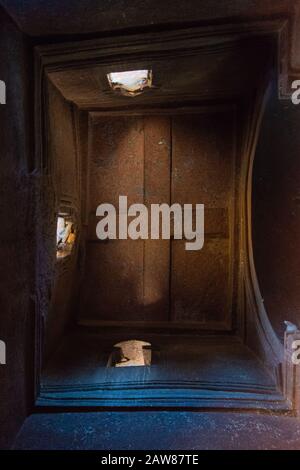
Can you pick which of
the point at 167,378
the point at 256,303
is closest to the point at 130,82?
the point at 256,303

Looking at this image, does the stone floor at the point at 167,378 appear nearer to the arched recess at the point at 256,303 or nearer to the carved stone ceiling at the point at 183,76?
the arched recess at the point at 256,303

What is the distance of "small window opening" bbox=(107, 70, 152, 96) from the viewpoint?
344cm

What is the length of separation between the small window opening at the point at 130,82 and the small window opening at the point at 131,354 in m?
3.20

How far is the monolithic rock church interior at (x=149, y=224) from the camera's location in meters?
2.41

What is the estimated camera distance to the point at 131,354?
12.7ft

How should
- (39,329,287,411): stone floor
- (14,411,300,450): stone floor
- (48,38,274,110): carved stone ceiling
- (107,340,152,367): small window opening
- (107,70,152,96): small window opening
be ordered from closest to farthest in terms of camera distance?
1. (14,411,300,450): stone floor
2. (39,329,287,411): stone floor
3. (48,38,274,110): carved stone ceiling
4. (107,70,152,96): small window opening
5. (107,340,152,367): small window opening

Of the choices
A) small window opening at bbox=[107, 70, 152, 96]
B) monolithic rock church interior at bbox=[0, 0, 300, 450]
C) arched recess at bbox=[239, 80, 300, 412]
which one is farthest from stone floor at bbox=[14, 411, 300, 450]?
small window opening at bbox=[107, 70, 152, 96]

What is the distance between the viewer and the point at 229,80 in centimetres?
343

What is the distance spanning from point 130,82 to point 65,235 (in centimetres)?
206

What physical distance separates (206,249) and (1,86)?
10.1 feet

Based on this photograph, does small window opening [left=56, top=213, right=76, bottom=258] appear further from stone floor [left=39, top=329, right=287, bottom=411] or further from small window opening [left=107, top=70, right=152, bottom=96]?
small window opening [left=107, top=70, right=152, bottom=96]

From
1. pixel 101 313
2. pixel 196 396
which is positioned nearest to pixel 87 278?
pixel 101 313

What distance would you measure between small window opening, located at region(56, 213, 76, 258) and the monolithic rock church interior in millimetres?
29

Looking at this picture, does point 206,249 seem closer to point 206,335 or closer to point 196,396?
point 206,335
